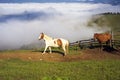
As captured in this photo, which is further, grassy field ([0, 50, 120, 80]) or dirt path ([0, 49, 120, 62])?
dirt path ([0, 49, 120, 62])

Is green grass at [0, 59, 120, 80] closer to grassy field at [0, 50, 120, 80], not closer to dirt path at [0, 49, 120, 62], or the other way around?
grassy field at [0, 50, 120, 80]

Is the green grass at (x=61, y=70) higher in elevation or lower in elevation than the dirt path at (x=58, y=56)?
lower

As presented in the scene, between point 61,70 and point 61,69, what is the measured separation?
379 mm

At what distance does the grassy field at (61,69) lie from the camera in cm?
3128

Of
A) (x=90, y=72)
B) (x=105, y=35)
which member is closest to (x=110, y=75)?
(x=90, y=72)

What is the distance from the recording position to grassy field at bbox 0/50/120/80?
3128cm

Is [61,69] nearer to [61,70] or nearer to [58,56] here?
[61,70]

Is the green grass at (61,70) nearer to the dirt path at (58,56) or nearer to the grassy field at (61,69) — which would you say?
the grassy field at (61,69)

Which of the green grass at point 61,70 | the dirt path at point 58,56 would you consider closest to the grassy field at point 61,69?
the green grass at point 61,70

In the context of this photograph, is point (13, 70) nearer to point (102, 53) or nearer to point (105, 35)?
point (102, 53)

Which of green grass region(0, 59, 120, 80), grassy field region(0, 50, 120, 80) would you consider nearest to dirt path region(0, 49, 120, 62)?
grassy field region(0, 50, 120, 80)

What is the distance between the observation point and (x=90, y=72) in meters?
32.8

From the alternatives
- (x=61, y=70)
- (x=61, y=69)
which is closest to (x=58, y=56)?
(x=61, y=69)

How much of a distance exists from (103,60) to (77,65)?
4465mm
